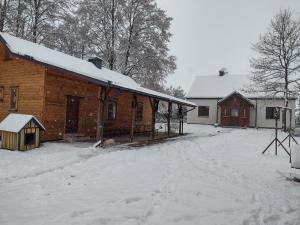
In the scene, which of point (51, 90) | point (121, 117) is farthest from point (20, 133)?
point (121, 117)

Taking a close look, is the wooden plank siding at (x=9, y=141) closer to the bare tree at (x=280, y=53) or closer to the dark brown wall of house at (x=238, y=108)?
the bare tree at (x=280, y=53)

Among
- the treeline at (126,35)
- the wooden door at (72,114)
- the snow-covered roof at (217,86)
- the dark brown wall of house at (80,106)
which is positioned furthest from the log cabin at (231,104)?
the wooden door at (72,114)

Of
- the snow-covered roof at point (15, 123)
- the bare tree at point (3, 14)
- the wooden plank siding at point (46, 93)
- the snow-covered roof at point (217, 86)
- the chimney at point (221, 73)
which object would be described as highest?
the bare tree at point (3, 14)

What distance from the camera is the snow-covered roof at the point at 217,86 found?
32.4m

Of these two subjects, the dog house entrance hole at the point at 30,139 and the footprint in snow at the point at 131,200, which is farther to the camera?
the dog house entrance hole at the point at 30,139

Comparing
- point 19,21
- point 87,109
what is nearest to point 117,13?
point 19,21

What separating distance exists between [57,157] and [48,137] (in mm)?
4159

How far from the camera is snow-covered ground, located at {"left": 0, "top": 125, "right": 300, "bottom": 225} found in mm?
4121

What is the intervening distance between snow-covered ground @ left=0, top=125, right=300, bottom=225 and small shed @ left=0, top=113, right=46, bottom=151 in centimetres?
89

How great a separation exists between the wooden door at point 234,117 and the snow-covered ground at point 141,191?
21794 mm

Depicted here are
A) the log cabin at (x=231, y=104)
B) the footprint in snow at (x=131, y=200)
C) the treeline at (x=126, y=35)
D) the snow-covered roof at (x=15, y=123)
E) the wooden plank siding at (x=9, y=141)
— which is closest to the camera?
the footprint in snow at (x=131, y=200)

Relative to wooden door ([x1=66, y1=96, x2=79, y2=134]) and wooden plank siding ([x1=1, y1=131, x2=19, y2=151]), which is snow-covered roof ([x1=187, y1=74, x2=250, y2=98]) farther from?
wooden plank siding ([x1=1, y1=131, x2=19, y2=151])

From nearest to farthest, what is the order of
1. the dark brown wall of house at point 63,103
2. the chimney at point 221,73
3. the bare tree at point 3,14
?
the dark brown wall of house at point 63,103
the bare tree at point 3,14
the chimney at point 221,73

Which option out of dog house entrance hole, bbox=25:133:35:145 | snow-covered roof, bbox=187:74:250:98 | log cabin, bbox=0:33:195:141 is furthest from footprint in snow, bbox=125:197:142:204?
snow-covered roof, bbox=187:74:250:98
